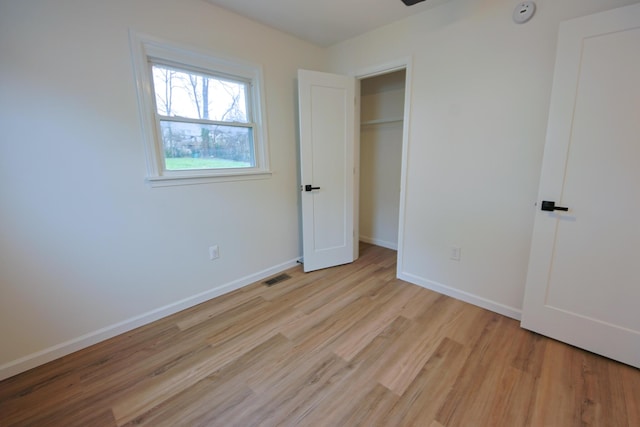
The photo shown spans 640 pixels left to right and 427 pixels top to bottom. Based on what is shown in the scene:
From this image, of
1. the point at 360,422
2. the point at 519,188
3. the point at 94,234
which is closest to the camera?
the point at 360,422

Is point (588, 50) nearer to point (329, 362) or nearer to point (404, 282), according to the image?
point (404, 282)

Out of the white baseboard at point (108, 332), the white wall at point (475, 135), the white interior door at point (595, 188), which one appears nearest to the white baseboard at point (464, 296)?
the white wall at point (475, 135)

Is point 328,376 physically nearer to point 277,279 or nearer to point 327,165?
point 277,279

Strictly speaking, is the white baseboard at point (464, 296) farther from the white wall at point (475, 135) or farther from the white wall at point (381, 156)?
the white wall at point (381, 156)

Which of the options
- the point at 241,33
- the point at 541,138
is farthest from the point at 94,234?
the point at 541,138

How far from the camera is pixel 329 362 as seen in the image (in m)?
1.72

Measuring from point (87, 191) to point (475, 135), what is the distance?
287 centimetres

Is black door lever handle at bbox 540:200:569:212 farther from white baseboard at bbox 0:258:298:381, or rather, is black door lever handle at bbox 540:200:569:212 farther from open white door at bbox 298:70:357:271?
white baseboard at bbox 0:258:298:381

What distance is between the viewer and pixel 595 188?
5.41 ft

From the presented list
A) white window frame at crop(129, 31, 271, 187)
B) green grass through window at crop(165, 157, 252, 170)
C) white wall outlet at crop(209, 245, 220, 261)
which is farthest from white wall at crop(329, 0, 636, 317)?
white wall outlet at crop(209, 245, 220, 261)

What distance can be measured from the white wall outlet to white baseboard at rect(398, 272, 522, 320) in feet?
6.04

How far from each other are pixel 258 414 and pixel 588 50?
2756mm

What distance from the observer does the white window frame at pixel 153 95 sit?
1.92m

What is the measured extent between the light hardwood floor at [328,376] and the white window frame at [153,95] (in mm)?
1165
